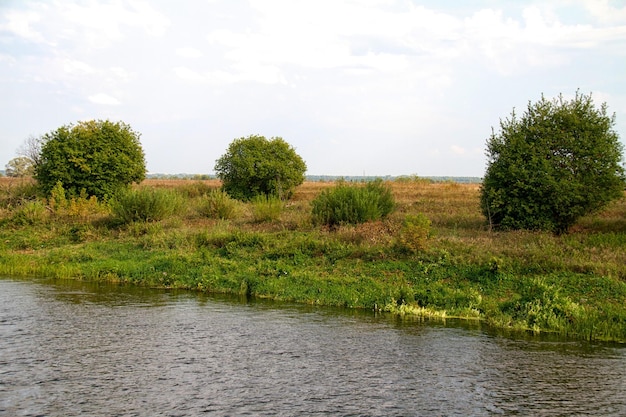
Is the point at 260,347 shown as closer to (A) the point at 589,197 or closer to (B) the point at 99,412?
(B) the point at 99,412

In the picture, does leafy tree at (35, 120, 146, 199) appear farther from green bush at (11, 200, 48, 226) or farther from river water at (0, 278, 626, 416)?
river water at (0, 278, 626, 416)

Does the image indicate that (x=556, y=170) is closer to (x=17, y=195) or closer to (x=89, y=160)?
(x=89, y=160)

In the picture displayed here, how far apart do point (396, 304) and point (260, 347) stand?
4.68 metres

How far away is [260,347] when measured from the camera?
1177 cm

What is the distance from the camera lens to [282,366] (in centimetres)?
1059

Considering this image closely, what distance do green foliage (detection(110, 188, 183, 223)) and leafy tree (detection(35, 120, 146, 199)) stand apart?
5.15 m

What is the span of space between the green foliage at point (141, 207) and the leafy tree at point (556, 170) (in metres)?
13.9

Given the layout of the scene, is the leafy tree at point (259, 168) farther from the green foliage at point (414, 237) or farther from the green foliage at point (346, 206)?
the green foliage at point (414, 237)

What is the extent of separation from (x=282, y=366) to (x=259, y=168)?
90.0 feet

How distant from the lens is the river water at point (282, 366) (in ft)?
28.8

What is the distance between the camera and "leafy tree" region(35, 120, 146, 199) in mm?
30531

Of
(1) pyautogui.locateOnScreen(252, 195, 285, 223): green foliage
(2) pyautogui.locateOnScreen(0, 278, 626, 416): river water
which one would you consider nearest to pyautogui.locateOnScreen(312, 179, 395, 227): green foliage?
(1) pyautogui.locateOnScreen(252, 195, 285, 223): green foliage

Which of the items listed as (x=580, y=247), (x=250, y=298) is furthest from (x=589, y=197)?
(x=250, y=298)

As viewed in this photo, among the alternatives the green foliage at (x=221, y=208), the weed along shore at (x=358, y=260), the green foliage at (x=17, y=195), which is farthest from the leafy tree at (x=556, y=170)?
the green foliage at (x=17, y=195)
